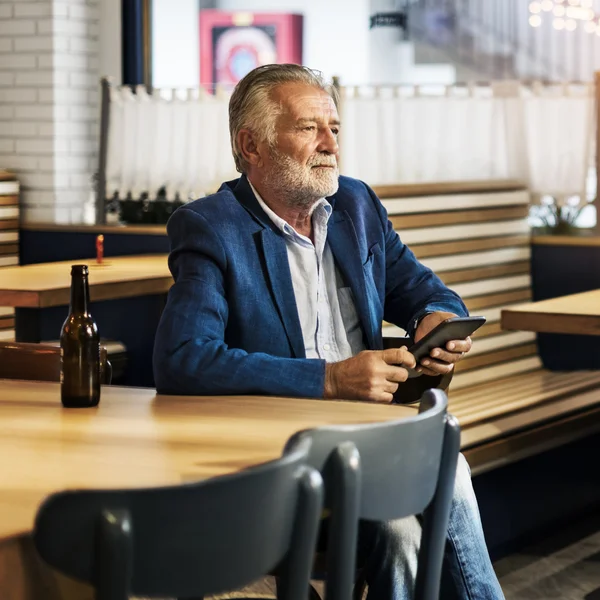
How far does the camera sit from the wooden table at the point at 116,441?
145 cm

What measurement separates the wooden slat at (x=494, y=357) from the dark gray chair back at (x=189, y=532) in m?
3.17

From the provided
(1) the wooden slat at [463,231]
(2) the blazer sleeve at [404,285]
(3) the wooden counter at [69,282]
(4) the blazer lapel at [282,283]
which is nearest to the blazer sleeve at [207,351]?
(4) the blazer lapel at [282,283]

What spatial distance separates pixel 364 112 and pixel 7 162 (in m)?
2.02

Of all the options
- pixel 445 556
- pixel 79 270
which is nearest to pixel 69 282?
pixel 79 270

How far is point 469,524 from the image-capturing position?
224 cm

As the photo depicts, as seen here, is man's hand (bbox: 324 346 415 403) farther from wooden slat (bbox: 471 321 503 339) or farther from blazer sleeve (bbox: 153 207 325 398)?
wooden slat (bbox: 471 321 503 339)

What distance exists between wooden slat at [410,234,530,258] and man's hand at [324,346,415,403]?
2056mm

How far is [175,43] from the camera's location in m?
6.80

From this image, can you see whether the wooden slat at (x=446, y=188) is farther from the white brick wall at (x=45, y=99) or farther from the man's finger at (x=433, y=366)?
the white brick wall at (x=45, y=99)

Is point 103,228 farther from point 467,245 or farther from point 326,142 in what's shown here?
point 326,142

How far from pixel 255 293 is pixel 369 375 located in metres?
0.34

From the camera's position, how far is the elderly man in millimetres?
2246

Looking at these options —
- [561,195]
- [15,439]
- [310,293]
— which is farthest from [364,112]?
[15,439]

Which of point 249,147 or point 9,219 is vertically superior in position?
point 249,147
